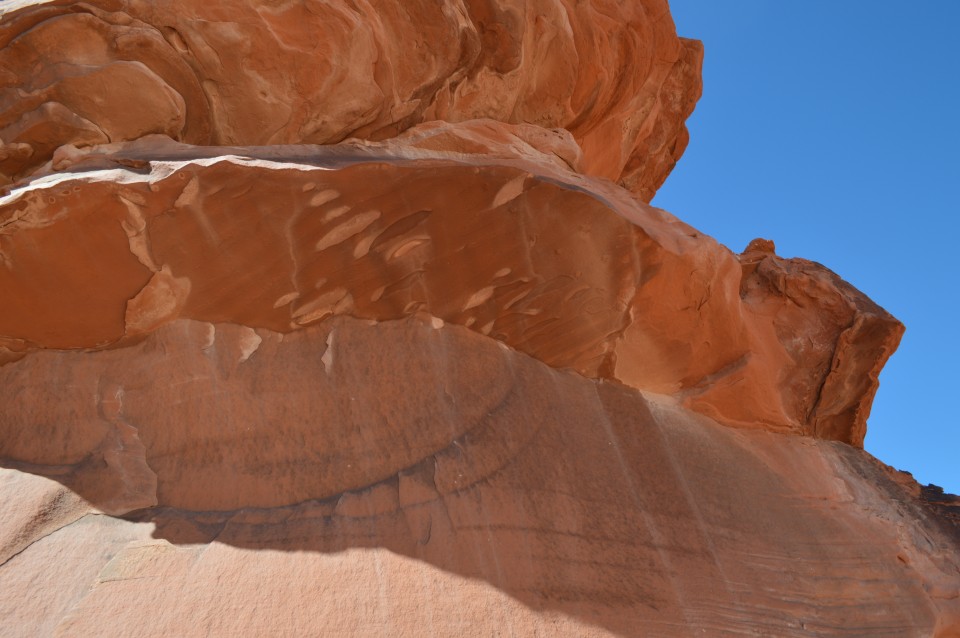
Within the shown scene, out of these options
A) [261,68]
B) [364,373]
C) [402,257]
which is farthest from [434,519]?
[261,68]

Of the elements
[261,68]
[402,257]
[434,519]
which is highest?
[261,68]

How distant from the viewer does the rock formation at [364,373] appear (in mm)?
2734

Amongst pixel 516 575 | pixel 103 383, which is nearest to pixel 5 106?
pixel 103 383

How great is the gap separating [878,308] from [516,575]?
348 centimetres

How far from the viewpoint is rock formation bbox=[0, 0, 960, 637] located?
2.73 metres

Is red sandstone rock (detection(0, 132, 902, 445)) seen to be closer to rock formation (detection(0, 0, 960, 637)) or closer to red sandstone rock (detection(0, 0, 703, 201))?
rock formation (detection(0, 0, 960, 637))

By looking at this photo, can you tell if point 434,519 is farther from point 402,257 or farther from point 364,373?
point 402,257

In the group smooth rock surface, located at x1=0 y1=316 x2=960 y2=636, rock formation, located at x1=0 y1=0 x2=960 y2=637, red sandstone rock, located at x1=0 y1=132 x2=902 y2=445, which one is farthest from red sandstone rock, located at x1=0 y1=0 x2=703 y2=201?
smooth rock surface, located at x1=0 y1=316 x2=960 y2=636

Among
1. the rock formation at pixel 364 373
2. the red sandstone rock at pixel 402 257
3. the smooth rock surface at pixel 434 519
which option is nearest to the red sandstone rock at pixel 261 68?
the rock formation at pixel 364 373

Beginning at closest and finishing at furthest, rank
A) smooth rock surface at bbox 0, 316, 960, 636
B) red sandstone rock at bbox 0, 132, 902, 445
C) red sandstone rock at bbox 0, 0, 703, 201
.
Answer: smooth rock surface at bbox 0, 316, 960, 636 → red sandstone rock at bbox 0, 132, 902, 445 → red sandstone rock at bbox 0, 0, 703, 201

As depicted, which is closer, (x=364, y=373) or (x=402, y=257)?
(x=364, y=373)

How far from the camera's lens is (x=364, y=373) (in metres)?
3.36

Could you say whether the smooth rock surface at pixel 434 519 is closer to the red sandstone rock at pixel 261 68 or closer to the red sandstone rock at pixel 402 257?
the red sandstone rock at pixel 402 257

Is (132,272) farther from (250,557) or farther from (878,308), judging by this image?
(878,308)
